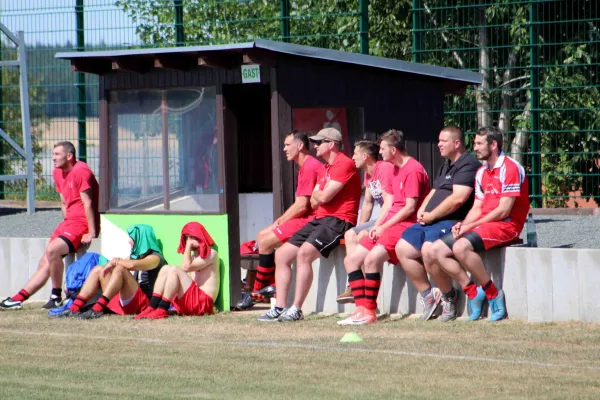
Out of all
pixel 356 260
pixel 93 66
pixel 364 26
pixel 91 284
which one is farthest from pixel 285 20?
pixel 356 260

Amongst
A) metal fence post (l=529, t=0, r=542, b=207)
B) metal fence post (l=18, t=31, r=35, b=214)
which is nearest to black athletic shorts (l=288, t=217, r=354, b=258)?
metal fence post (l=529, t=0, r=542, b=207)

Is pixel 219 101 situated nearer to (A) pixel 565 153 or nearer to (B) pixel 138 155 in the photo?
(B) pixel 138 155

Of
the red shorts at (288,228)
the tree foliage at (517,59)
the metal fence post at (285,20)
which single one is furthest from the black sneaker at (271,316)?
the metal fence post at (285,20)

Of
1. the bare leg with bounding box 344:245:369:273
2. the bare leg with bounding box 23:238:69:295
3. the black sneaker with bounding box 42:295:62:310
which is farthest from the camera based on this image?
the bare leg with bounding box 23:238:69:295

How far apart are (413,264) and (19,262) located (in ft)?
16.6

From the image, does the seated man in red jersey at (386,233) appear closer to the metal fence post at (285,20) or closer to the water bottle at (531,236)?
the water bottle at (531,236)

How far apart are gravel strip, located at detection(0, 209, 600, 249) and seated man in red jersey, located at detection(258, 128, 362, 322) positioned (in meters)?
2.34

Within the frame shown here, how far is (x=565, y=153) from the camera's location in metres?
15.5

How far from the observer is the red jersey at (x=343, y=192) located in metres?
11.8

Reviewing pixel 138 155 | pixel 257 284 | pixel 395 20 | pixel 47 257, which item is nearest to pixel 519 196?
pixel 257 284

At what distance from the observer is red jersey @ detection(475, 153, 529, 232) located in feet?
35.4

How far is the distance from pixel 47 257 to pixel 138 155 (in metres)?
1.51

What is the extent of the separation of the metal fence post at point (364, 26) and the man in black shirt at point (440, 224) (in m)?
5.87

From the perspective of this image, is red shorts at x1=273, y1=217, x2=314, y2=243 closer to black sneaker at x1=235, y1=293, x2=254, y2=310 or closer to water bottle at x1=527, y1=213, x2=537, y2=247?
black sneaker at x1=235, y1=293, x2=254, y2=310
